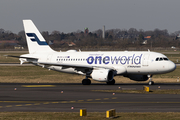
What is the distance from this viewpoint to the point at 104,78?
136 feet

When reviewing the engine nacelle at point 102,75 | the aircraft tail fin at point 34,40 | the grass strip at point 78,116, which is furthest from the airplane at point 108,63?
the grass strip at point 78,116

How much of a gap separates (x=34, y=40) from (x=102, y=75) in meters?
14.1

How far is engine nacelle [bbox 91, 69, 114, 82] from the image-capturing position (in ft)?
136

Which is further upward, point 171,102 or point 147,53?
point 147,53

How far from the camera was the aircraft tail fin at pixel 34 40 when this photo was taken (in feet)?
165

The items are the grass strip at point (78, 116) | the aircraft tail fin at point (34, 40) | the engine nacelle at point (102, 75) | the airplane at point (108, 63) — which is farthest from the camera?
the aircraft tail fin at point (34, 40)

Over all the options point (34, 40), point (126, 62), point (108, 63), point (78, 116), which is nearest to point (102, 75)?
point (108, 63)

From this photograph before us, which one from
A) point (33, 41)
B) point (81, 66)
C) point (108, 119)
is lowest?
point (108, 119)

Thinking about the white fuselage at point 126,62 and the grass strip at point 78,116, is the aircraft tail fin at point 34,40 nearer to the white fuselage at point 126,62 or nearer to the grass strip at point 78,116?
the white fuselage at point 126,62

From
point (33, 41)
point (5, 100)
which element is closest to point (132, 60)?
point (33, 41)

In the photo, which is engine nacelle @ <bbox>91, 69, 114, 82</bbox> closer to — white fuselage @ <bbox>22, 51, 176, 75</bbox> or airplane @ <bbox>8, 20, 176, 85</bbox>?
airplane @ <bbox>8, 20, 176, 85</bbox>

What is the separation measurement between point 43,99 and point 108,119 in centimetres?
1134

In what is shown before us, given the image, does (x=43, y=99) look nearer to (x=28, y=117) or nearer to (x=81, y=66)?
(x=28, y=117)

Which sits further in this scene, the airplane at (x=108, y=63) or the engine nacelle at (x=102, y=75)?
the airplane at (x=108, y=63)
